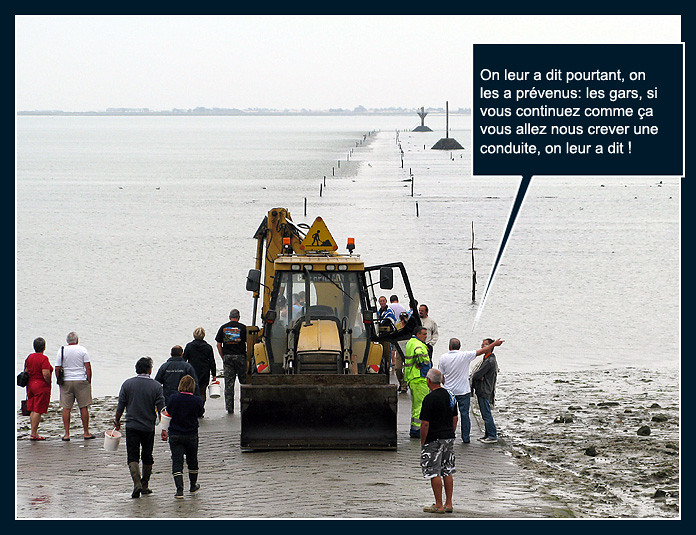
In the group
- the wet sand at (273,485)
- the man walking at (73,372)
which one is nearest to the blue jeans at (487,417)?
the wet sand at (273,485)

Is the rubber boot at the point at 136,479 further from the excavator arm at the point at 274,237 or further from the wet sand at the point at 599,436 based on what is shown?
the excavator arm at the point at 274,237

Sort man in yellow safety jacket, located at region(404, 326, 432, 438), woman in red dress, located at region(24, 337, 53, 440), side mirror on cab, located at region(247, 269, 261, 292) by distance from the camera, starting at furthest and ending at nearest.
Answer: side mirror on cab, located at region(247, 269, 261, 292)
woman in red dress, located at region(24, 337, 53, 440)
man in yellow safety jacket, located at region(404, 326, 432, 438)

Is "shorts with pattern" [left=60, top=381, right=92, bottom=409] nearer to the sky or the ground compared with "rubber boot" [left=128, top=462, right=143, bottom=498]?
nearer to the sky

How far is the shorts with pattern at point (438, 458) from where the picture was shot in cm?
1170

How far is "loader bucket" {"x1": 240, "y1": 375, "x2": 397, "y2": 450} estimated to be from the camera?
14445 mm

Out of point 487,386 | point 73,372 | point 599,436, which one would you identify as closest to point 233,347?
point 73,372

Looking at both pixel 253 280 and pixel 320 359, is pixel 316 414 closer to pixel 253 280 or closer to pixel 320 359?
pixel 320 359

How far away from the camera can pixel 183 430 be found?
12469 millimetres

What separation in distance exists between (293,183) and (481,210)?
2900cm

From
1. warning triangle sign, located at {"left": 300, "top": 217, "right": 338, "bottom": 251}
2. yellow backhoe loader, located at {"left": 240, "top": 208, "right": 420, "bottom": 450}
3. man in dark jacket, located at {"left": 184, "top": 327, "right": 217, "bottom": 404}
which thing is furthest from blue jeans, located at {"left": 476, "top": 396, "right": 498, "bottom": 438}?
man in dark jacket, located at {"left": 184, "top": 327, "right": 217, "bottom": 404}

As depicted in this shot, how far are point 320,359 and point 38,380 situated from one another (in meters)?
4.07

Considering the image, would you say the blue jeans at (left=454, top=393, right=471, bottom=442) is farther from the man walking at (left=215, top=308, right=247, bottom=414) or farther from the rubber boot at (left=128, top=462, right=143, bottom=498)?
the rubber boot at (left=128, top=462, right=143, bottom=498)

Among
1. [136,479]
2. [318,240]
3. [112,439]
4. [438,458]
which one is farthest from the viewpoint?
[318,240]

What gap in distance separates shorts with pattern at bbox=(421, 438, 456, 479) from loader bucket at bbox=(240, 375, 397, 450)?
2670 millimetres
